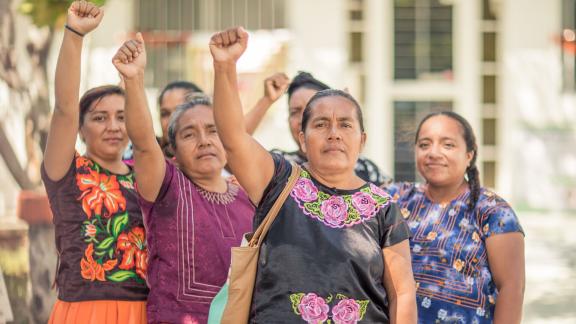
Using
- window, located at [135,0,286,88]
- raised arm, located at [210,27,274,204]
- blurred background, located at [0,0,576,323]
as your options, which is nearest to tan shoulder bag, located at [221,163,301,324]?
raised arm, located at [210,27,274,204]

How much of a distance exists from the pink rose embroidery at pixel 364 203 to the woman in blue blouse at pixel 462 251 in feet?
2.18

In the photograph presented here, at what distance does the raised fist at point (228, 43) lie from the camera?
2855 mm

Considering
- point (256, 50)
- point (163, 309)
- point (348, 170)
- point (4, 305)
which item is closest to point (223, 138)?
point (348, 170)

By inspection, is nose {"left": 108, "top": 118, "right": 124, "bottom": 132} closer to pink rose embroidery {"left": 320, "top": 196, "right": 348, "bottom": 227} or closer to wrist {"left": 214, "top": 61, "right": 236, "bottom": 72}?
wrist {"left": 214, "top": 61, "right": 236, "bottom": 72}

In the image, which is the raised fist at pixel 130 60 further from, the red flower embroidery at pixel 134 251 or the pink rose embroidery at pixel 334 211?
the pink rose embroidery at pixel 334 211

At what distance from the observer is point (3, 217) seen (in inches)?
234

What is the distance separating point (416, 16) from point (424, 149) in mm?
10749

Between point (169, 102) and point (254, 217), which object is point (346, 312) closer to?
point (254, 217)

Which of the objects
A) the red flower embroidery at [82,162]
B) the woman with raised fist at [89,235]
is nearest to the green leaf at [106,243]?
the woman with raised fist at [89,235]

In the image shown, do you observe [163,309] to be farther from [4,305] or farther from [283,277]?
[4,305]

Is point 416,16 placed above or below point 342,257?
above

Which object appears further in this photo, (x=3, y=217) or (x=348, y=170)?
(x=3, y=217)

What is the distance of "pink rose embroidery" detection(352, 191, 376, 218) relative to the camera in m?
3.07

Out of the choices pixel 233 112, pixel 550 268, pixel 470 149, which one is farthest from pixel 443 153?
pixel 550 268
